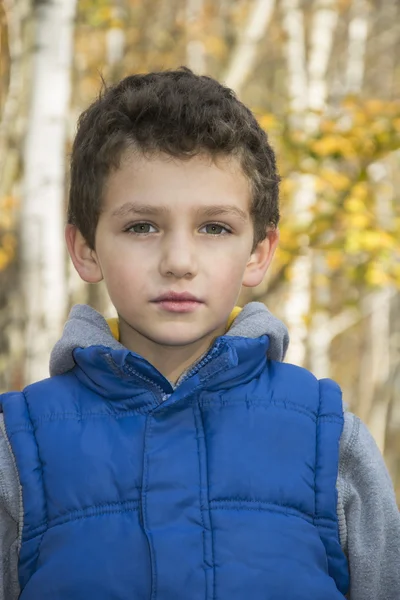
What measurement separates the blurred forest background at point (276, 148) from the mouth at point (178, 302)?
51.5 inches

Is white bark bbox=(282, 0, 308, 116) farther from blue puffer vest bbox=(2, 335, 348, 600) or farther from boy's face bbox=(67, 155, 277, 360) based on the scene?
blue puffer vest bbox=(2, 335, 348, 600)

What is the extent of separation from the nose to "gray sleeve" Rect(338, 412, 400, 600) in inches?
21.5

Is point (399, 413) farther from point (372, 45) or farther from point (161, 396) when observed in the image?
point (161, 396)

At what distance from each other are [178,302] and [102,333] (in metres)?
0.28

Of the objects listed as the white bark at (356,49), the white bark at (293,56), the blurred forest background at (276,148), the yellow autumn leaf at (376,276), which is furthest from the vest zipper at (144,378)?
the white bark at (356,49)

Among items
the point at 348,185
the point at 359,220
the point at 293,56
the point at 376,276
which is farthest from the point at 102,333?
the point at 293,56

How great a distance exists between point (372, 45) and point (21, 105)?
52.2ft

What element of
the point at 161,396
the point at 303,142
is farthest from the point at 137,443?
the point at 303,142

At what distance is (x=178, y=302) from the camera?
7.45 ft

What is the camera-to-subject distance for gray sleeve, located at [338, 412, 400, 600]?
88.0 inches

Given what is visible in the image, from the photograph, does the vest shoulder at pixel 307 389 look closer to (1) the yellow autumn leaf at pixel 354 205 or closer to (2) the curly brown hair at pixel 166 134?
(2) the curly brown hair at pixel 166 134

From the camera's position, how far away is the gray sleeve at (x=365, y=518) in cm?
224

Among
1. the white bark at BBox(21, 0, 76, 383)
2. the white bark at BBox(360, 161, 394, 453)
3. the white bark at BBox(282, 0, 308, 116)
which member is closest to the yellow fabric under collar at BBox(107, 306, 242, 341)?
the white bark at BBox(21, 0, 76, 383)

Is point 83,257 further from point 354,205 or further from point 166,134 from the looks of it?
point 354,205
